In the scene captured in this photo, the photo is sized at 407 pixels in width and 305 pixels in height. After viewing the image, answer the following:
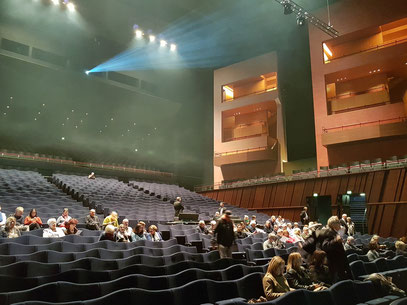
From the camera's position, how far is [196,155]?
1661cm

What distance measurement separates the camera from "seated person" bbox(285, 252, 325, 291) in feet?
9.48

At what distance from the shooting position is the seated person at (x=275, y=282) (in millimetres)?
2574

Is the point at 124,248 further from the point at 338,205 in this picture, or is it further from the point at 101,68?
the point at 101,68

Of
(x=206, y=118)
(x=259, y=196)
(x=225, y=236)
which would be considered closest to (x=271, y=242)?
(x=225, y=236)

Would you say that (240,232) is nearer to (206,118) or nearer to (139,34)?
(139,34)

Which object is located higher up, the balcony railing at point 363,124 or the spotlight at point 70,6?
the spotlight at point 70,6

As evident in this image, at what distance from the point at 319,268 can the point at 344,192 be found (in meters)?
7.48

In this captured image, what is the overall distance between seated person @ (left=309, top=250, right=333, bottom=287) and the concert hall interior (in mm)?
1206

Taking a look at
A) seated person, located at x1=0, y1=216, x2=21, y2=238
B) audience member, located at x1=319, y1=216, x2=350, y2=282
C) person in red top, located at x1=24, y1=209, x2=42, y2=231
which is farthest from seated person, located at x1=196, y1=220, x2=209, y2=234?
audience member, located at x1=319, y1=216, x2=350, y2=282

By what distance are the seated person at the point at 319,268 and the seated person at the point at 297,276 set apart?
0.21 feet

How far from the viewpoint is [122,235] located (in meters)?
4.26

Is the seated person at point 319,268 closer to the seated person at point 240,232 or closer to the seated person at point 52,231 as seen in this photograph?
the seated person at point 240,232

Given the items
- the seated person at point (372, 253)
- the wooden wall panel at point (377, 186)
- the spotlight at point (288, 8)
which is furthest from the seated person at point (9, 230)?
the wooden wall panel at point (377, 186)

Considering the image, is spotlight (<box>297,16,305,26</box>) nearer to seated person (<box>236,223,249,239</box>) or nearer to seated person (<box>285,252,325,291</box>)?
seated person (<box>236,223,249,239</box>)
